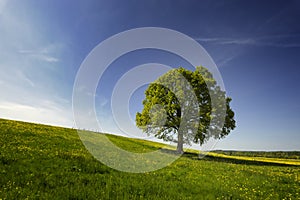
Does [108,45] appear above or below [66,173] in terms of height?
above

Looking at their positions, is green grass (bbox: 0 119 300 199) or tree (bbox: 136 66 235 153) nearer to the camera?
green grass (bbox: 0 119 300 199)

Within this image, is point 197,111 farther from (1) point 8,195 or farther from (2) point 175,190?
(1) point 8,195

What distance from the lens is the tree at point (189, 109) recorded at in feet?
97.3

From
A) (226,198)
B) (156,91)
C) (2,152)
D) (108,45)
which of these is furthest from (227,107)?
(2,152)

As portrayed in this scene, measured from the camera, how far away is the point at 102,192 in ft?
25.9

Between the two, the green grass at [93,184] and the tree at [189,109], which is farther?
the tree at [189,109]

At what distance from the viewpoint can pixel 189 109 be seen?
3030 cm

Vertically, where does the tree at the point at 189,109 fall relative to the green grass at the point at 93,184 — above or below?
above

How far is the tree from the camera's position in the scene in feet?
97.3

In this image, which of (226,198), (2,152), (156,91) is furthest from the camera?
(156,91)

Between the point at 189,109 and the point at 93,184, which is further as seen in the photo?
the point at 189,109

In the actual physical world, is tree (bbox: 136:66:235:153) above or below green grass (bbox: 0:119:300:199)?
above

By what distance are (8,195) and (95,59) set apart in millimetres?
16449

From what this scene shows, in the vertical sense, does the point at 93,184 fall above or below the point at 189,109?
below
